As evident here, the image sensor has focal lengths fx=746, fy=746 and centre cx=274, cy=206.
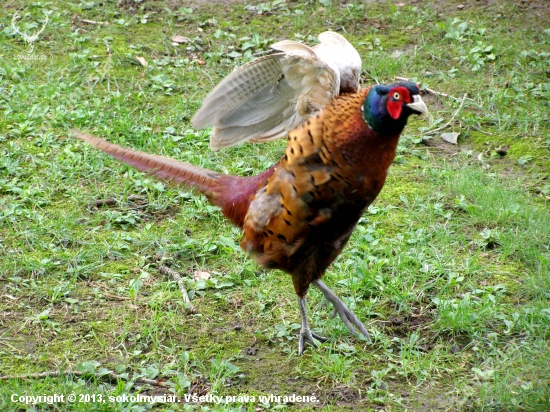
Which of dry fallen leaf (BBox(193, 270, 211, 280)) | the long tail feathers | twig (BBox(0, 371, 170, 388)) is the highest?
the long tail feathers

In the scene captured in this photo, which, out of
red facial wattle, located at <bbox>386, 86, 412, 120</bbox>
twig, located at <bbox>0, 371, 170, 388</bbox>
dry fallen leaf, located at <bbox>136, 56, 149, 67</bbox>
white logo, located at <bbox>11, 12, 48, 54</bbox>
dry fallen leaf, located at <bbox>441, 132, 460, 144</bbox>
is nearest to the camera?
red facial wattle, located at <bbox>386, 86, 412, 120</bbox>

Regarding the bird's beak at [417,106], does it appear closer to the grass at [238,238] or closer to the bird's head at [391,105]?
the bird's head at [391,105]

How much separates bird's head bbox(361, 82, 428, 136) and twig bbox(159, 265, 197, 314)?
1460mm

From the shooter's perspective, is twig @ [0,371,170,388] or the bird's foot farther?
the bird's foot

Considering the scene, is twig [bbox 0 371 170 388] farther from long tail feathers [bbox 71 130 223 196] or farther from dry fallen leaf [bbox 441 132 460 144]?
dry fallen leaf [bbox 441 132 460 144]

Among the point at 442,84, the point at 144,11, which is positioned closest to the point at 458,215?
the point at 442,84

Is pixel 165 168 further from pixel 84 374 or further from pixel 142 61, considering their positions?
pixel 142 61

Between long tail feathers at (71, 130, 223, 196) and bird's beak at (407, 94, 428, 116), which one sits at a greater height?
bird's beak at (407, 94, 428, 116)

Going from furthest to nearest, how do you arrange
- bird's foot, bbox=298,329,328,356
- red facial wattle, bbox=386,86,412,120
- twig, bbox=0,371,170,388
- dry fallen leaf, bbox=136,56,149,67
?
dry fallen leaf, bbox=136,56,149,67 → bird's foot, bbox=298,329,328,356 → twig, bbox=0,371,170,388 → red facial wattle, bbox=386,86,412,120

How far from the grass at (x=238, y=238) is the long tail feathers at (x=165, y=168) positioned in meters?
0.60

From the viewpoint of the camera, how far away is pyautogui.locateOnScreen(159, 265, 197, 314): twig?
397 centimetres

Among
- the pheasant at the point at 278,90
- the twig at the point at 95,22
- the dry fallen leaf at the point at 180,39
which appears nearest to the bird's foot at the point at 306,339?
the pheasant at the point at 278,90

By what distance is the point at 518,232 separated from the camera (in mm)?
4441

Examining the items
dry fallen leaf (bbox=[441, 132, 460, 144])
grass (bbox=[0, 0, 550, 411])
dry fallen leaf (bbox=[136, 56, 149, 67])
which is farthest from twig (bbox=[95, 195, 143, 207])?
dry fallen leaf (bbox=[441, 132, 460, 144])
